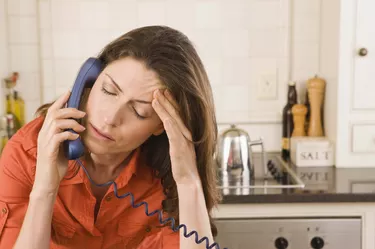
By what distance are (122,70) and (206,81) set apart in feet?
0.65

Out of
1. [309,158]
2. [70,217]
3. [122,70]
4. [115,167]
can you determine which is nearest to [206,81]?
[122,70]

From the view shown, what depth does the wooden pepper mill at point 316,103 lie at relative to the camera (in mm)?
2334

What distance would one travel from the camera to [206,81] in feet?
4.29

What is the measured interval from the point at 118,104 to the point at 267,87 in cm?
134

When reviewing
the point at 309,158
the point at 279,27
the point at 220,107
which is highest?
the point at 279,27

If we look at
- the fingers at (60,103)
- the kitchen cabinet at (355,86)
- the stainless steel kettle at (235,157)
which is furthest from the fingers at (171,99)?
the kitchen cabinet at (355,86)

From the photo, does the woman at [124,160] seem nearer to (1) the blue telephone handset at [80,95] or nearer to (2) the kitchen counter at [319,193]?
(1) the blue telephone handset at [80,95]

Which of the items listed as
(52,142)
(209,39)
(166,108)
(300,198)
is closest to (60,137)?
(52,142)

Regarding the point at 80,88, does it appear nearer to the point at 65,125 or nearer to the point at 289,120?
the point at 65,125

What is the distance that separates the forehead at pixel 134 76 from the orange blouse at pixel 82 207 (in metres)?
0.26

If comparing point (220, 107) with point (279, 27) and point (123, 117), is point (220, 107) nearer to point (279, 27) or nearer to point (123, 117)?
point (279, 27)

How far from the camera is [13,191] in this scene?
1.25 meters

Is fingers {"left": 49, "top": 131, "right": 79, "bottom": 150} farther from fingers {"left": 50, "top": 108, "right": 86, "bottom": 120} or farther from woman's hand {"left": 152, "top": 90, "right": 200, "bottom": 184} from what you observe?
woman's hand {"left": 152, "top": 90, "right": 200, "bottom": 184}

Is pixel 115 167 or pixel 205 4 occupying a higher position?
pixel 205 4
